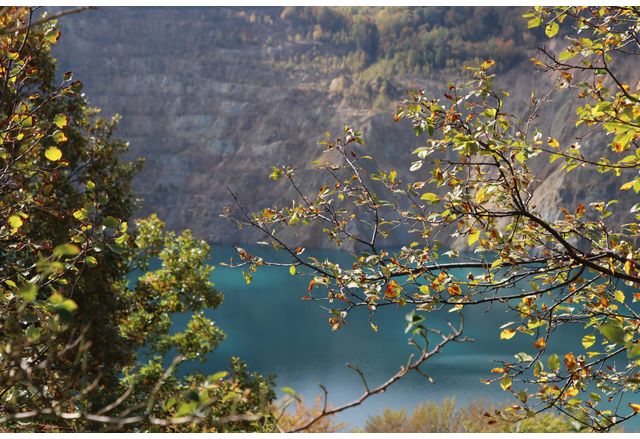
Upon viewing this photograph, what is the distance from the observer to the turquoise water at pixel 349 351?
15.7 metres

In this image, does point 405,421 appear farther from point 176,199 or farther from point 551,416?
point 176,199

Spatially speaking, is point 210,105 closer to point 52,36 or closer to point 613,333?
point 52,36

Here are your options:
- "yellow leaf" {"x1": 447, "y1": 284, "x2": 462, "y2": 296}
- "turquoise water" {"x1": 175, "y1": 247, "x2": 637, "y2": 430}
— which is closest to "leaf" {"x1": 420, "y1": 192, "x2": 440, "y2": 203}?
"yellow leaf" {"x1": 447, "y1": 284, "x2": 462, "y2": 296}

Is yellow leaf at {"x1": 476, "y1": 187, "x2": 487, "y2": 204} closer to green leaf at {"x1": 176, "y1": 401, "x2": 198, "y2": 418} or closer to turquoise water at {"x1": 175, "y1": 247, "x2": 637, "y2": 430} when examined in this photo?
green leaf at {"x1": 176, "y1": 401, "x2": 198, "y2": 418}

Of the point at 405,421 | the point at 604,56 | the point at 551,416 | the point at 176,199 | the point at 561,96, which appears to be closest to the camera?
the point at 604,56

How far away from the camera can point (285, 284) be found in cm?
2881

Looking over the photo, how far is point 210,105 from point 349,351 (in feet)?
108

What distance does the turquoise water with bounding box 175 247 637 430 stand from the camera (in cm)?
1566

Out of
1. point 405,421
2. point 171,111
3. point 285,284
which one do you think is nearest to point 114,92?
point 171,111

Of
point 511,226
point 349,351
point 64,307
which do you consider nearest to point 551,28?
point 511,226

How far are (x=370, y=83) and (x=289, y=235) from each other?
13493 mm

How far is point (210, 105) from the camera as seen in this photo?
48.7m
